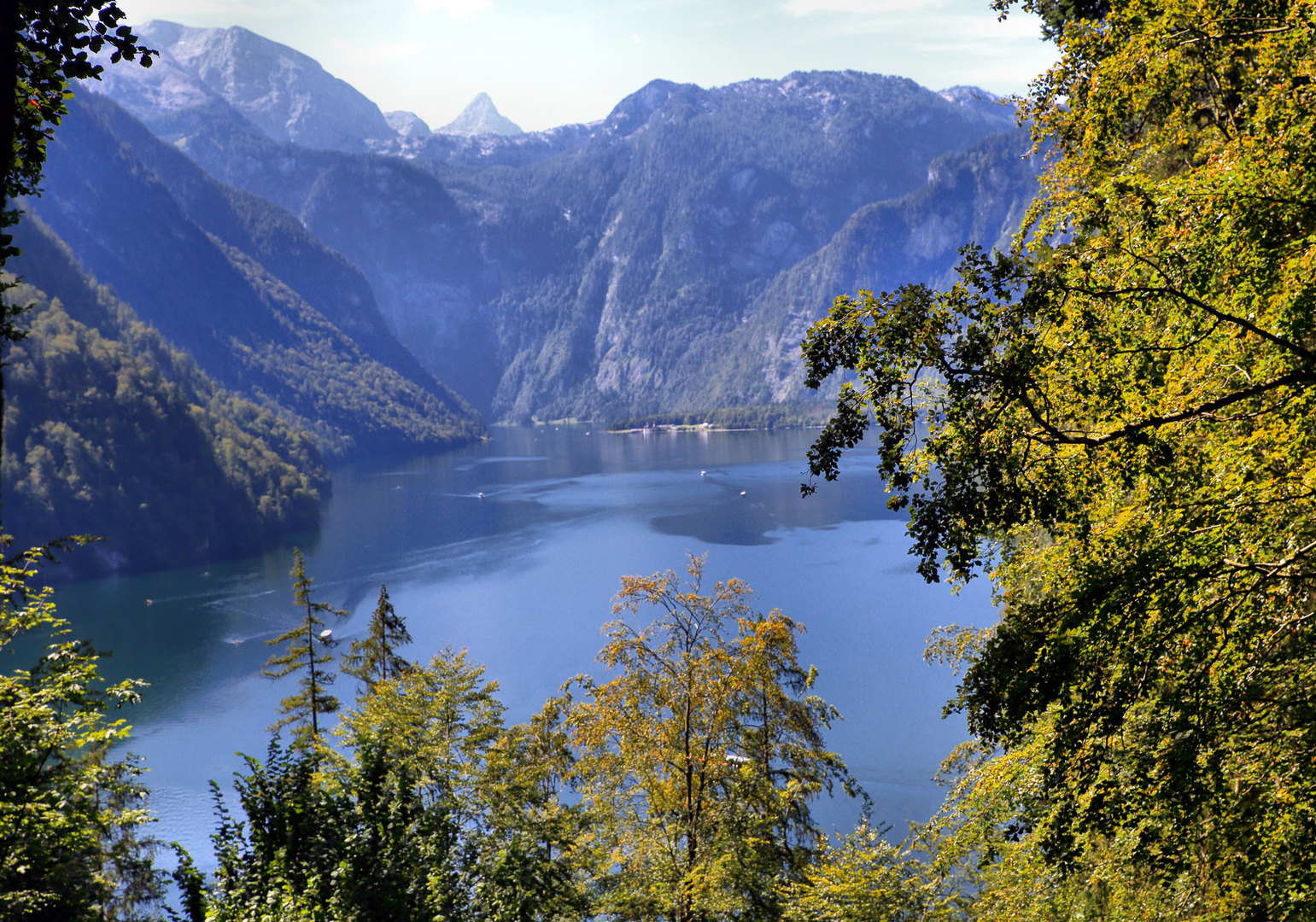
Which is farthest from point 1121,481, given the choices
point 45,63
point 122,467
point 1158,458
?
point 122,467

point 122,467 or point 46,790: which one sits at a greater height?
point 122,467

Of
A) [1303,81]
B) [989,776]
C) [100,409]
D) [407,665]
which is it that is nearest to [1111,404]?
[1303,81]

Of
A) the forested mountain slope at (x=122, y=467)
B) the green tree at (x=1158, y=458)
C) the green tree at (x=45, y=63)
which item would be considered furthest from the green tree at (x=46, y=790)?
the forested mountain slope at (x=122, y=467)

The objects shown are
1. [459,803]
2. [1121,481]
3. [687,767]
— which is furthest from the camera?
[459,803]

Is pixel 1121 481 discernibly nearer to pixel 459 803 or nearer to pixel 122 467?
pixel 459 803

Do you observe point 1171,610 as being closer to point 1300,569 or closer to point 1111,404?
point 1300,569

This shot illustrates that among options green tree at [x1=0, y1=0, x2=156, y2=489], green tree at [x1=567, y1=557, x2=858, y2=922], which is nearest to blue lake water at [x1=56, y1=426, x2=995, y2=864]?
green tree at [x1=567, y1=557, x2=858, y2=922]

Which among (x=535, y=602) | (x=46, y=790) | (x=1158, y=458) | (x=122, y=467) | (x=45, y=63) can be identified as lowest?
(x=535, y=602)

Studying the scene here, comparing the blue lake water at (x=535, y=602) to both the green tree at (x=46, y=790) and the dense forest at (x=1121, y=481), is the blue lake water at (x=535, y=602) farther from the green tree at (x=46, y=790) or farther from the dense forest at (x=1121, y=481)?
the dense forest at (x=1121, y=481)
